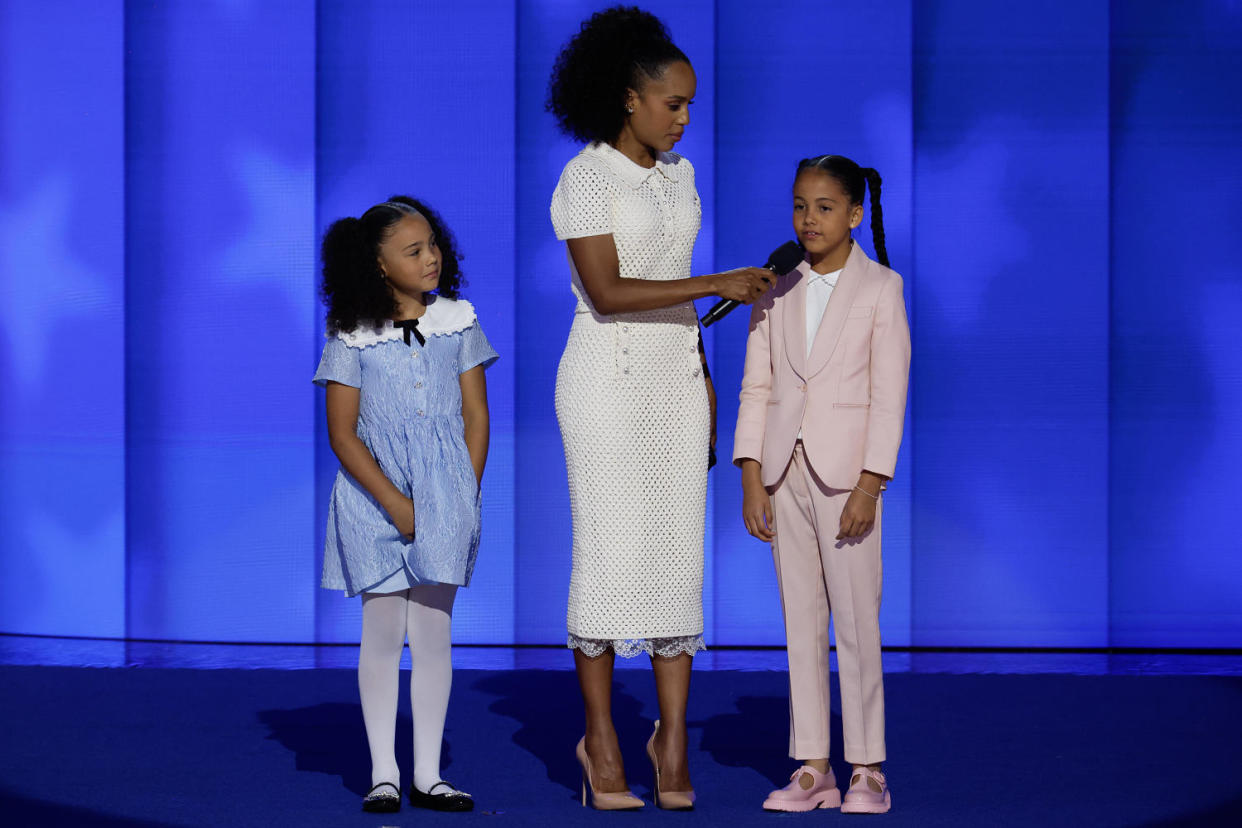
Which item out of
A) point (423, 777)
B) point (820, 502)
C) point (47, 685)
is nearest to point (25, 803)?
point (423, 777)

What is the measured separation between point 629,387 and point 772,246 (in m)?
2.30

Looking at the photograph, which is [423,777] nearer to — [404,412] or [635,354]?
[404,412]

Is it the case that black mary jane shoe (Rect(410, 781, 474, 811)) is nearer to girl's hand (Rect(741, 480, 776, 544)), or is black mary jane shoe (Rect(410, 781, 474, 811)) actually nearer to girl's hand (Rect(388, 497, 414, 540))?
girl's hand (Rect(388, 497, 414, 540))

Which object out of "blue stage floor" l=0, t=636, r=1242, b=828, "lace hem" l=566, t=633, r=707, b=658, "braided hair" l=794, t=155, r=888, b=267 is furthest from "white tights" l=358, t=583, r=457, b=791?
"braided hair" l=794, t=155, r=888, b=267

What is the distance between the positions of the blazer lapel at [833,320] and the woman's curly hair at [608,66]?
54 centimetres

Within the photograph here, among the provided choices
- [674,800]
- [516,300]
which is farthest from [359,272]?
[516,300]

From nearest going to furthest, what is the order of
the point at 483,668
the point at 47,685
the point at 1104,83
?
the point at 47,685 → the point at 483,668 → the point at 1104,83

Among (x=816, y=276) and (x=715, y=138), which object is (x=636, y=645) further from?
(x=715, y=138)

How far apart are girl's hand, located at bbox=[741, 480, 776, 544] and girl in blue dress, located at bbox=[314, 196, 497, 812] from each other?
0.55m

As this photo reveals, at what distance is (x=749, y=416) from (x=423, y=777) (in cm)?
97

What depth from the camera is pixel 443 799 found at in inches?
111

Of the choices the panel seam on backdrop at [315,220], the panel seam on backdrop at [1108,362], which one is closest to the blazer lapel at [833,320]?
the panel seam on backdrop at [1108,362]

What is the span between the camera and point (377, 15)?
501 centimetres

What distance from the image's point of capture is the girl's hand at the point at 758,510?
2869 millimetres
